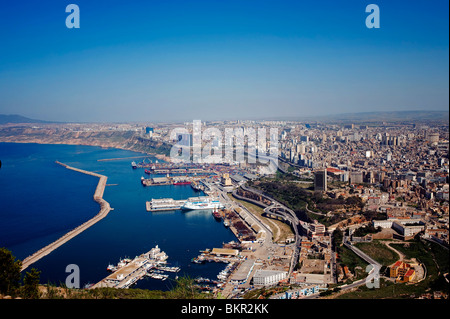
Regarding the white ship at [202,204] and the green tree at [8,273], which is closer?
the green tree at [8,273]

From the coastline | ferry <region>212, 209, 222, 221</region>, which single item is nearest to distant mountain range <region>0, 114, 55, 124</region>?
the coastline

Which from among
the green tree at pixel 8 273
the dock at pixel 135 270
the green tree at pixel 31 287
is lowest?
the dock at pixel 135 270

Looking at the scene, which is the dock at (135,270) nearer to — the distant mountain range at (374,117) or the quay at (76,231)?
the quay at (76,231)

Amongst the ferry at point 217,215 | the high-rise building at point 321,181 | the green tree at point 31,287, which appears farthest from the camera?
the high-rise building at point 321,181

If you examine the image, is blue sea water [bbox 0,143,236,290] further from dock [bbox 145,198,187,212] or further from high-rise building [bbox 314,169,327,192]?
high-rise building [bbox 314,169,327,192]

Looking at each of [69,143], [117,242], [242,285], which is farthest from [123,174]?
[69,143]

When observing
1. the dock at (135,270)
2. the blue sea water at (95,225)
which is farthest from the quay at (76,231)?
the dock at (135,270)

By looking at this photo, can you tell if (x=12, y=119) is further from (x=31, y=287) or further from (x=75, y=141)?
(x=31, y=287)

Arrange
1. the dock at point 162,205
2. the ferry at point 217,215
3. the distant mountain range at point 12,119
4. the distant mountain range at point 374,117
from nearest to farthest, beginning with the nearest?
the ferry at point 217,215
the dock at point 162,205
the distant mountain range at point 374,117
the distant mountain range at point 12,119

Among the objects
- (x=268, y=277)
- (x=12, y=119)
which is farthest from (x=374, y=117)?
(x=12, y=119)
